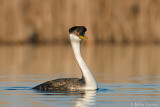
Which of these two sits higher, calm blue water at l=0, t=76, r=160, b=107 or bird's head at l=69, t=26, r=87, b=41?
bird's head at l=69, t=26, r=87, b=41

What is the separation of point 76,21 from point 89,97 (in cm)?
1712

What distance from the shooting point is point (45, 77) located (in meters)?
13.2

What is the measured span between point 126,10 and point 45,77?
538 inches

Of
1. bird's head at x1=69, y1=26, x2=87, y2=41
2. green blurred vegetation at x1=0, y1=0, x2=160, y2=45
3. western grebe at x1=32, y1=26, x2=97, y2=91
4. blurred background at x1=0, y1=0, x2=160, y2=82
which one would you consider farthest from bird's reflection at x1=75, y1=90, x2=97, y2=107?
green blurred vegetation at x1=0, y1=0, x2=160, y2=45

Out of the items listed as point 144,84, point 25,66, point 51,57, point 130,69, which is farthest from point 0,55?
point 144,84

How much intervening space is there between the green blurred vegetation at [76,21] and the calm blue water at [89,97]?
47.0 feet

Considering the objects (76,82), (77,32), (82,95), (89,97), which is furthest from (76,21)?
(89,97)

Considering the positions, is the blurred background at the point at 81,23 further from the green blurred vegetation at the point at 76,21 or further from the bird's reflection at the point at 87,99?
the bird's reflection at the point at 87,99

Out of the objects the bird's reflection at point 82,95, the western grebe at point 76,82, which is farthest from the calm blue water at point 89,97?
the western grebe at point 76,82

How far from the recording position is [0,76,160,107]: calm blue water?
26.7 feet

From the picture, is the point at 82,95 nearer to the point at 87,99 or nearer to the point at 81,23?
the point at 87,99

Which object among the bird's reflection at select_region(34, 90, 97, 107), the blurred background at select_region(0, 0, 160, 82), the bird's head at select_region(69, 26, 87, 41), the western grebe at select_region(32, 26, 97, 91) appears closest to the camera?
the bird's reflection at select_region(34, 90, 97, 107)

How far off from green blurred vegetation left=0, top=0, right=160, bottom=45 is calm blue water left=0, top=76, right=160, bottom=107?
47.0 feet

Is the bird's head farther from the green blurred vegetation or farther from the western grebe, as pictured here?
the green blurred vegetation
